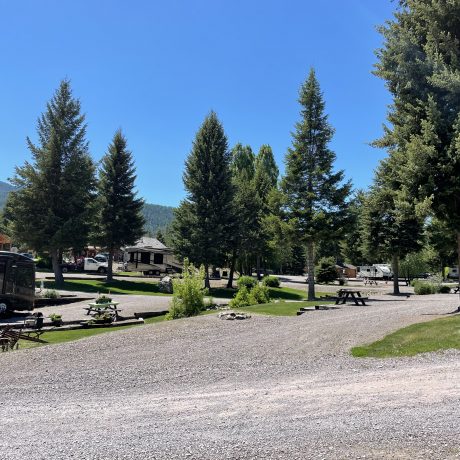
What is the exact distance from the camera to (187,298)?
2022 centimetres

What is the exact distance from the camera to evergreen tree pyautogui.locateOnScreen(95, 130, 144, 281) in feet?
140

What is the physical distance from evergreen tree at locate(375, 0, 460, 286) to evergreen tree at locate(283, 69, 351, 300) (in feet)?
39.9

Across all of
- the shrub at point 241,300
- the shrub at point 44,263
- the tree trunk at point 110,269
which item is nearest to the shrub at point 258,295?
the shrub at point 241,300

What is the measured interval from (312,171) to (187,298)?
14.4 metres

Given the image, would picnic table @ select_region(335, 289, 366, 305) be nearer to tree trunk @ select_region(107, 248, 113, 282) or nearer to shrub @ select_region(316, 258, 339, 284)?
tree trunk @ select_region(107, 248, 113, 282)

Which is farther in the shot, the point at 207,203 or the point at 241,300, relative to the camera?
the point at 207,203

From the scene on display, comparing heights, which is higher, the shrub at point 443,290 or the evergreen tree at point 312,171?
the evergreen tree at point 312,171

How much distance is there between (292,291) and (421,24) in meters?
28.6

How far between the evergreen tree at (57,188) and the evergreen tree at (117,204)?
190 cm

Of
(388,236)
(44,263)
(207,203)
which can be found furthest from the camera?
(44,263)

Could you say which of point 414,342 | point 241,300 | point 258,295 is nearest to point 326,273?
point 258,295

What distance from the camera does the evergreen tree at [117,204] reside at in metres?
42.7

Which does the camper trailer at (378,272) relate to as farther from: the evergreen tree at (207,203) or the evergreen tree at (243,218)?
the evergreen tree at (207,203)

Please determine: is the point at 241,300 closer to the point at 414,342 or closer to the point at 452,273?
the point at 414,342
